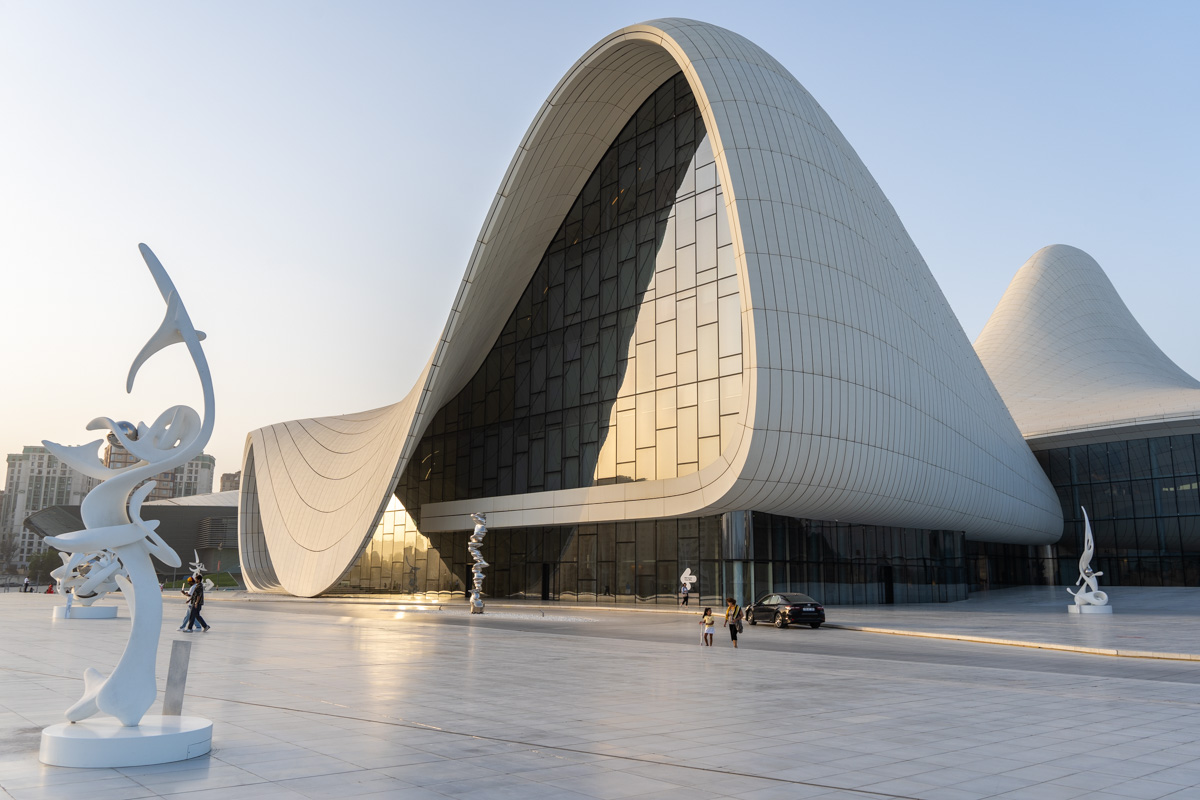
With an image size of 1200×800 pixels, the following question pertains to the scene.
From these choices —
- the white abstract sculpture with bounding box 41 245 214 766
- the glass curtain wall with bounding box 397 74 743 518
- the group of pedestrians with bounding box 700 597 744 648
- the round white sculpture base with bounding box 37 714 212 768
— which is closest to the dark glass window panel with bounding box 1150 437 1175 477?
the glass curtain wall with bounding box 397 74 743 518

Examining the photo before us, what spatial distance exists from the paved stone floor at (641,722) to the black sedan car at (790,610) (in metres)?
6.96

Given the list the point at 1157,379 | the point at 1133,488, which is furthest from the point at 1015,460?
the point at 1157,379

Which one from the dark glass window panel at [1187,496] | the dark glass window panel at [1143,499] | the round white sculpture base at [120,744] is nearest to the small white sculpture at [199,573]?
the round white sculpture base at [120,744]

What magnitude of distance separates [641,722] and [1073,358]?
67044mm

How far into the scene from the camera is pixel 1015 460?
52781 millimetres

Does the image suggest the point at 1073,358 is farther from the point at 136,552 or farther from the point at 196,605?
the point at 136,552

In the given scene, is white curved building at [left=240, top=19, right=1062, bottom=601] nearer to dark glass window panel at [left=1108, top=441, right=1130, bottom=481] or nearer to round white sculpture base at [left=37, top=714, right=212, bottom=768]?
dark glass window panel at [left=1108, top=441, right=1130, bottom=481]

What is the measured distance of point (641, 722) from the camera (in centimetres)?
1040

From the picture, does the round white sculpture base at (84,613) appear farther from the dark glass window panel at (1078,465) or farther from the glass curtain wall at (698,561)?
the dark glass window panel at (1078,465)

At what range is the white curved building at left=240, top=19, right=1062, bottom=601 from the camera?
33.7 metres

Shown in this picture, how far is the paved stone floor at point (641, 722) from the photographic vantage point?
7301mm

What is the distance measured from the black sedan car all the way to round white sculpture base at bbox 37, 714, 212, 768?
21.9 m

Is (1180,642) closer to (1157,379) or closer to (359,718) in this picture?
(359,718)

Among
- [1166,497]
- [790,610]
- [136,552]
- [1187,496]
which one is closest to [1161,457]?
[1166,497]
